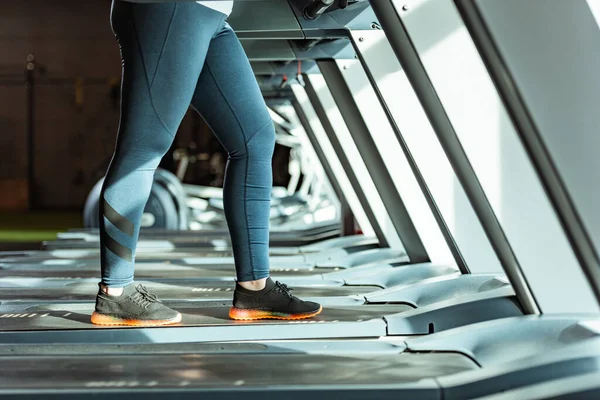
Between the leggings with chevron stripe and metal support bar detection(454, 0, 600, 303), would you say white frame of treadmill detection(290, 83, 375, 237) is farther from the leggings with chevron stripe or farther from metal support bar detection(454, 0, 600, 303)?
metal support bar detection(454, 0, 600, 303)

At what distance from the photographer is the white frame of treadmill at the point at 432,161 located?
300 cm

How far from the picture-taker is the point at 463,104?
2.33m

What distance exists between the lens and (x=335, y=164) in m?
5.72

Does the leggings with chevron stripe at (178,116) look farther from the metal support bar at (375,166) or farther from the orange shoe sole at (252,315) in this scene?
the metal support bar at (375,166)

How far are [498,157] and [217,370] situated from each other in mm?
906

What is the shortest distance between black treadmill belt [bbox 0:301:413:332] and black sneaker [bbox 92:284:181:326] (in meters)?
0.04

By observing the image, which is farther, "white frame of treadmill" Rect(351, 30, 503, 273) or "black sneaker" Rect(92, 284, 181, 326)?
"white frame of treadmill" Rect(351, 30, 503, 273)

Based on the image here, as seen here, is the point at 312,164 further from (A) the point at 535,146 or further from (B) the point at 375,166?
(A) the point at 535,146

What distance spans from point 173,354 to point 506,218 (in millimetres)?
892

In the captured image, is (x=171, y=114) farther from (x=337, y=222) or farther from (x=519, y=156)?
(x=337, y=222)

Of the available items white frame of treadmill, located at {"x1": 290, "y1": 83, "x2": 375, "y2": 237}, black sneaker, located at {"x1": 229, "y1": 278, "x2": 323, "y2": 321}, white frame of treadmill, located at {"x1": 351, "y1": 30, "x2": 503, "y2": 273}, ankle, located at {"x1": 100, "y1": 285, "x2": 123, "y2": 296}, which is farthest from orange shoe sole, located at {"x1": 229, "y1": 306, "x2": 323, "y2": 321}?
white frame of treadmill, located at {"x1": 290, "y1": 83, "x2": 375, "y2": 237}

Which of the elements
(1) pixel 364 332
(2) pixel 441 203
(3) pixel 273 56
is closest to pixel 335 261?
(3) pixel 273 56

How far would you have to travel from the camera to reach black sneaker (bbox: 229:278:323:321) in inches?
93.7

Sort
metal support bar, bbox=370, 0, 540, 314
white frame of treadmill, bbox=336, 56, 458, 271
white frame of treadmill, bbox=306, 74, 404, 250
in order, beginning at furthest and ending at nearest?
white frame of treadmill, bbox=306, 74, 404, 250
white frame of treadmill, bbox=336, 56, 458, 271
metal support bar, bbox=370, 0, 540, 314
